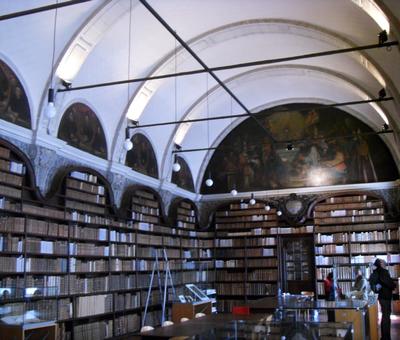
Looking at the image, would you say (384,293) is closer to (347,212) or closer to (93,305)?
(93,305)

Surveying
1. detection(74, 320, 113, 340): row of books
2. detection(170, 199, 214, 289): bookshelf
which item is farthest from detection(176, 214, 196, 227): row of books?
detection(74, 320, 113, 340): row of books

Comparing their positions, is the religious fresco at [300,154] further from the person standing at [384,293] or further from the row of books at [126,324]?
the person standing at [384,293]

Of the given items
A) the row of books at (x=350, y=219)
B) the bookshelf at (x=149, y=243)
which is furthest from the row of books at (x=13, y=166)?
the row of books at (x=350, y=219)

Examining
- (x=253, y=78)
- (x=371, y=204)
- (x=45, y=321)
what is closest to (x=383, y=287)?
(x=45, y=321)

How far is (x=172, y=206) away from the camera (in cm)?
1614

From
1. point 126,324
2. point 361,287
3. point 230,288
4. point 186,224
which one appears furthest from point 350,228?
point 126,324

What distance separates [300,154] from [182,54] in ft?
21.9

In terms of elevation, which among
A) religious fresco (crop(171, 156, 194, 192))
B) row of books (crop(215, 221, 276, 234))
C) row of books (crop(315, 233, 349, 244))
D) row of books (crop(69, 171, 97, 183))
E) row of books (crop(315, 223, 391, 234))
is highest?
religious fresco (crop(171, 156, 194, 192))

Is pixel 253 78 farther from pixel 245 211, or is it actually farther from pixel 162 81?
pixel 245 211

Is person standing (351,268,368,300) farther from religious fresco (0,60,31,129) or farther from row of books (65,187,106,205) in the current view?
religious fresco (0,60,31,129)

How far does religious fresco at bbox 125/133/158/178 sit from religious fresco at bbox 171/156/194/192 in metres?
1.52

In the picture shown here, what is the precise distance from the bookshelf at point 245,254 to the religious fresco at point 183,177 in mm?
1739

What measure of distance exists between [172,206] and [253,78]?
16.1 feet

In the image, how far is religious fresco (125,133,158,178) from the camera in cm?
1381
